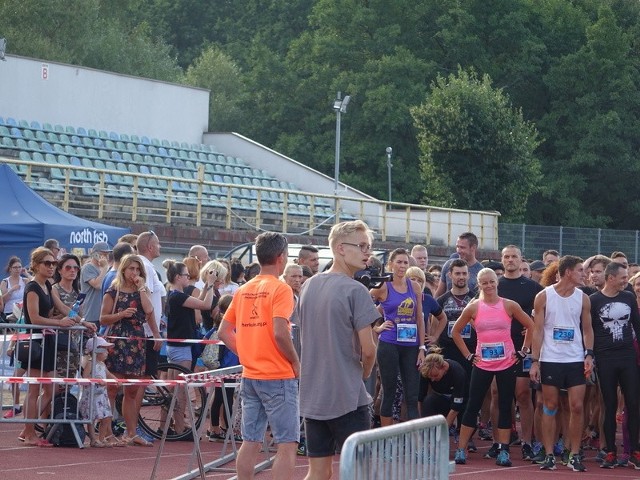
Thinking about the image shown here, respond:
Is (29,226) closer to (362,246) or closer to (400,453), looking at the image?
(362,246)

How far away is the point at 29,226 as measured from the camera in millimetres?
17828

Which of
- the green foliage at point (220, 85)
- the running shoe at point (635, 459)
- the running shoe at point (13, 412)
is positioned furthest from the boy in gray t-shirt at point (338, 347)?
the green foliage at point (220, 85)

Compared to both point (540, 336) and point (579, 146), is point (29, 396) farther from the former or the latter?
point (579, 146)

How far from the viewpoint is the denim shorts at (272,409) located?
875cm

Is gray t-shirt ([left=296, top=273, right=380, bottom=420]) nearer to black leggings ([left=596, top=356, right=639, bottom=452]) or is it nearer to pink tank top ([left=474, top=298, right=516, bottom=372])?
pink tank top ([left=474, top=298, right=516, bottom=372])

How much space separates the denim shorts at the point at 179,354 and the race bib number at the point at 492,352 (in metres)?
3.29

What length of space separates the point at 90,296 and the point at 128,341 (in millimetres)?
1165

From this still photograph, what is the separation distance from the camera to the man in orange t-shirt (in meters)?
8.73

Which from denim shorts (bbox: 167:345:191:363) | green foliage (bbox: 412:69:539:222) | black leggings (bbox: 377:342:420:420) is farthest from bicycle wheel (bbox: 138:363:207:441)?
green foliage (bbox: 412:69:539:222)

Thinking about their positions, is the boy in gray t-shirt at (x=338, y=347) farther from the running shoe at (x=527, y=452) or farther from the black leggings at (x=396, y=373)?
the running shoe at (x=527, y=452)

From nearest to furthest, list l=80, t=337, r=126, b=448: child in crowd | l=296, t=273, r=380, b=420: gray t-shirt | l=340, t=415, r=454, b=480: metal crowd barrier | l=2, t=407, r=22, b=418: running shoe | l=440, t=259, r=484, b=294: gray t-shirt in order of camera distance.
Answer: l=340, t=415, r=454, b=480: metal crowd barrier
l=296, t=273, r=380, b=420: gray t-shirt
l=80, t=337, r=126, b=448: child in crowd
l=2, t=407, r=22, b=418: running shoe
l=440, t=259, r=484, b=294: gray t-shirt

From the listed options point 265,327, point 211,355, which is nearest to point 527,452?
point 211,355

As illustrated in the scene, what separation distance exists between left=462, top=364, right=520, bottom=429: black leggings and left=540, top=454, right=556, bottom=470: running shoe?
0.46 m

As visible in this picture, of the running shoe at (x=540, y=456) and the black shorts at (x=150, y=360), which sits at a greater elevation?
the black shorts at (x=150, y=360)
